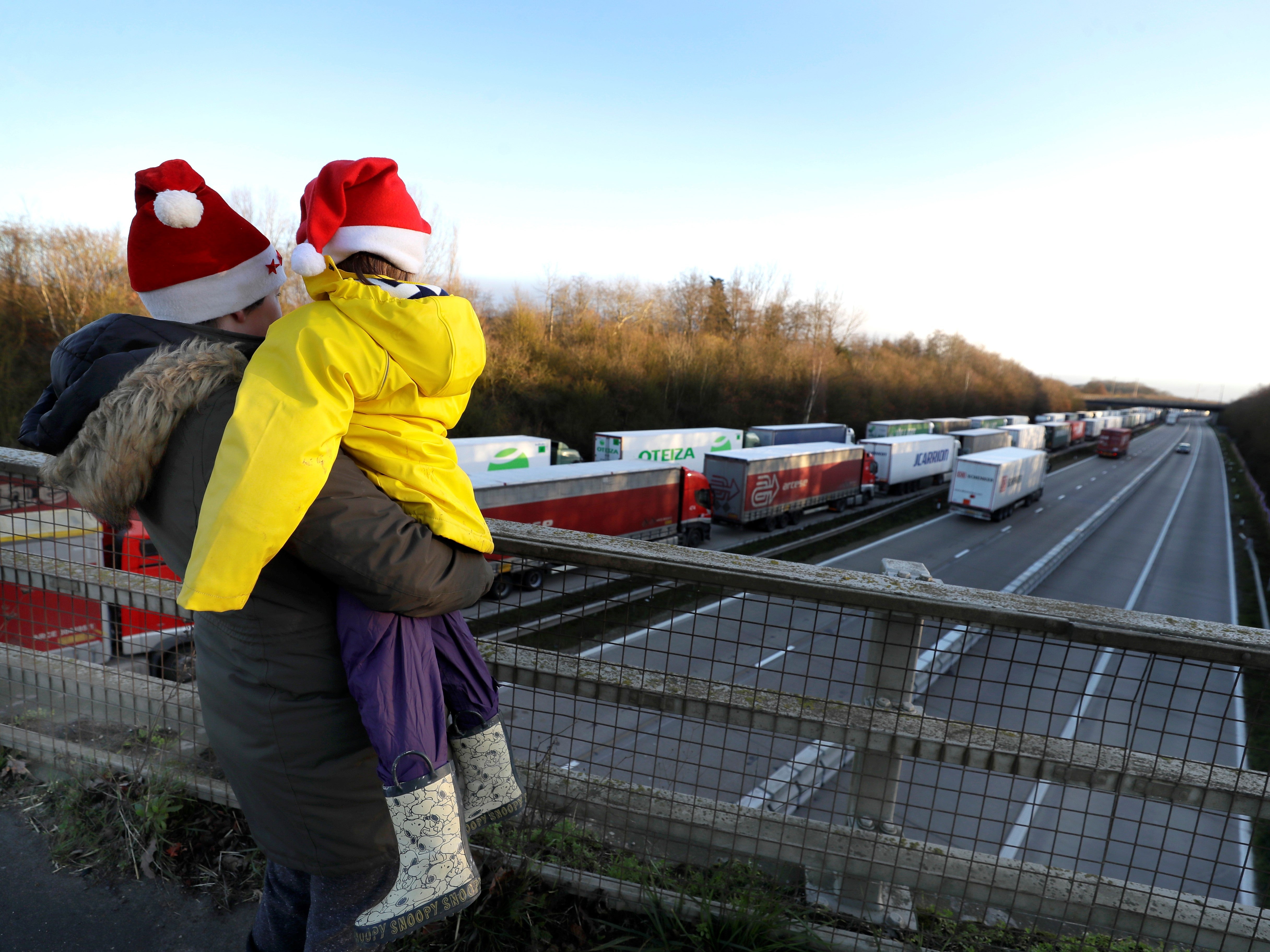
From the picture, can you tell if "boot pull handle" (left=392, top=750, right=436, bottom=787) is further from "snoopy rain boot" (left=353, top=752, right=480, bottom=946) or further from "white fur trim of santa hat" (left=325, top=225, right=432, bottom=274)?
"white fur trim of santa hat" (left=325, top=225, right=432, bottom=274)

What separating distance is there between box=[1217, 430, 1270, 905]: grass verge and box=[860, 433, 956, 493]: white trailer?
1261 cm

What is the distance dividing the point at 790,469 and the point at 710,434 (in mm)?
5772

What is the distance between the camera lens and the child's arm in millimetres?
1101

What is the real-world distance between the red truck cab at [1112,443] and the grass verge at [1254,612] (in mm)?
7713

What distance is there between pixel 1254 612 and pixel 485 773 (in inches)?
964

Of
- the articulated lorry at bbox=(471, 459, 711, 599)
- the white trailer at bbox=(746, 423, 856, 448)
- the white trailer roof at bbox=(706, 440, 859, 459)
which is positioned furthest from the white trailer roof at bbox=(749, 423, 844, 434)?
the articulated lorry at bbox=(471, 459, 711, 599)

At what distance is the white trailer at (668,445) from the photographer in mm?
26625

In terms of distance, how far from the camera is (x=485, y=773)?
1.58m

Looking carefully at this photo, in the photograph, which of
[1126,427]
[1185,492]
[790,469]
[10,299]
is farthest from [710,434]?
[1126,427]

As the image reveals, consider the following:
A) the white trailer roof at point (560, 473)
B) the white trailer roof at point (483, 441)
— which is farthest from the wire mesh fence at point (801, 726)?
the white trailer roof at point (483, 441)

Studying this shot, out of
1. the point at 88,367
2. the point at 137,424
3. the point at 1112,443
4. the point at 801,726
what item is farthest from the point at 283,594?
the point at 1112,443

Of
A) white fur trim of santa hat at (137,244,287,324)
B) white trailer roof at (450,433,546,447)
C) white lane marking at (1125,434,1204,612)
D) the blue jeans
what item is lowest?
white lane marking at (1125,434,1204,612)

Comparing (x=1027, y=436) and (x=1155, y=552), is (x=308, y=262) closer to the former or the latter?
(x=1155, y=552)

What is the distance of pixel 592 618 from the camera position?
2.71 metres
